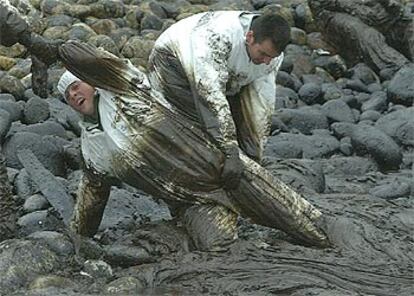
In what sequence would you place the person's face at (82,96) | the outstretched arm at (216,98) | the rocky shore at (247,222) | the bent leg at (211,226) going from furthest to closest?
1. the person's face at (82,96)
2. the bent leg at (211,226)
3. the outstretched arm at (216,98)
4. the rocky shore at (247,222)

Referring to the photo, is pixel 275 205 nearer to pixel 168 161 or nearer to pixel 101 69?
pixel 168 161

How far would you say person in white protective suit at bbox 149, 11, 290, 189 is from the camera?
23.7 ft

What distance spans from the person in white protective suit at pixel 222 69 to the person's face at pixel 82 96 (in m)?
0.55

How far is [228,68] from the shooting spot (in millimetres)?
7578

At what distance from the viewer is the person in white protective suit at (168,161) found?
737 centimetres

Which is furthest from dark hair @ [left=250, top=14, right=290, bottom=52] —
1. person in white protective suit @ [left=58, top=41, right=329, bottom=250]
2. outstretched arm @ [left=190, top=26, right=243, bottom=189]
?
person in white protective suit @ [left=58, top=41, right=329, bottom=250]

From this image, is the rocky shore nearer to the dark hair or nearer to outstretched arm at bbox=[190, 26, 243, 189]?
outstretched arm at bbox=[190, 26, 243, 189]

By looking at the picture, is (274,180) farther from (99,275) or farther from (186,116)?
(99,275)

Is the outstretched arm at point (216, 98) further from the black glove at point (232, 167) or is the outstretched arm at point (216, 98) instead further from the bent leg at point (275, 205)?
the bent leg at point (275, 205)

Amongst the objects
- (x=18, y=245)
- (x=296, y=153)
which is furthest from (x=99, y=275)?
(x=296, y=153)

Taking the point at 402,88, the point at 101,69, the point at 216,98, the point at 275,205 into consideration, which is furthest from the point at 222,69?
the point at 402,88

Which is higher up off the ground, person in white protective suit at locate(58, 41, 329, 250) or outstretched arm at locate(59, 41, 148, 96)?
outstretched arm at locate(59, 41, 148, 96)

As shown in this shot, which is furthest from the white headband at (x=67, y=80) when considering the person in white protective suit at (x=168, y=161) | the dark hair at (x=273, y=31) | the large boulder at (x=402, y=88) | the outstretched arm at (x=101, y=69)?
the large boulder at (x=402, y=88)

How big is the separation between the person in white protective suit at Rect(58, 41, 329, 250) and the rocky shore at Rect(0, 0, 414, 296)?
6.9 inches
